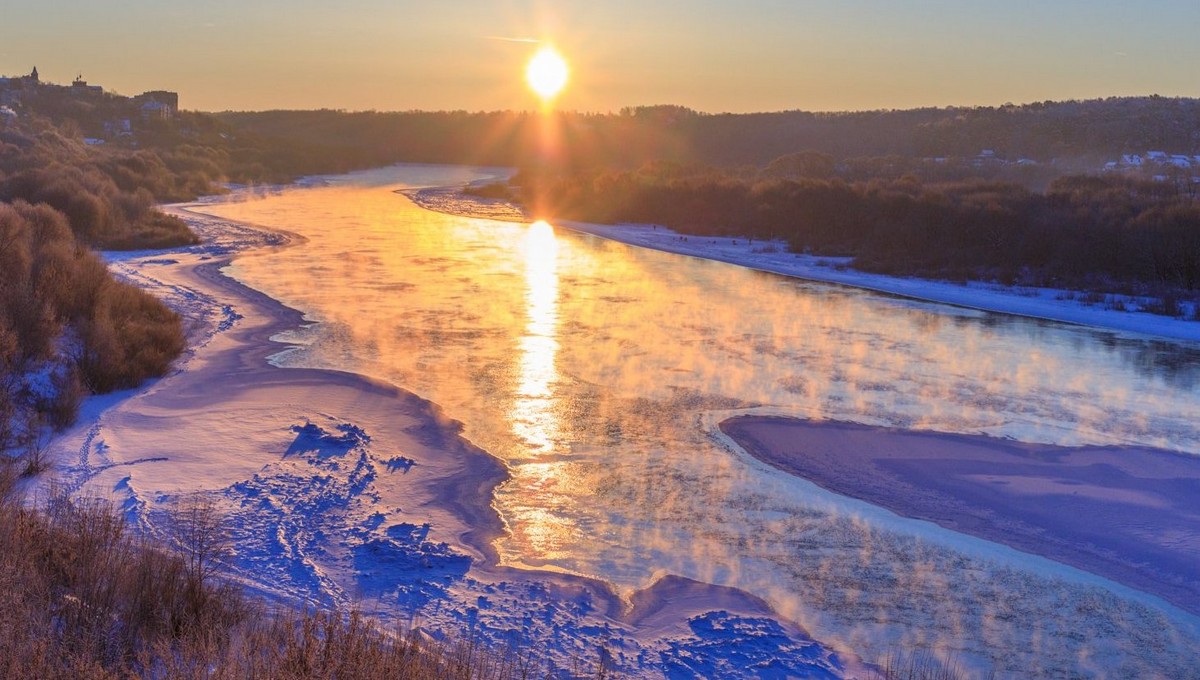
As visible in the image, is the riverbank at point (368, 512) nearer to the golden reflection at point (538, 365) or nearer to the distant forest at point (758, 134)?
the golden reflection at point (538, 365)

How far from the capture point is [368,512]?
7465 millimetres

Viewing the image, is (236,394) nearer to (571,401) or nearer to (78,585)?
(571,401)

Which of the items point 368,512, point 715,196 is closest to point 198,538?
point 368,512

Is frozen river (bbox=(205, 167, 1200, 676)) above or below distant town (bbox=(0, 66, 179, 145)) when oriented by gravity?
below

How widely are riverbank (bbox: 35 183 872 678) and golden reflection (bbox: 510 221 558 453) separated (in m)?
0.72

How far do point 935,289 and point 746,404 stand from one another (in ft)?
38.1

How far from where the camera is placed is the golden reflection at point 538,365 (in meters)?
9.66

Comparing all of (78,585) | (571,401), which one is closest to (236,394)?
(571,401)

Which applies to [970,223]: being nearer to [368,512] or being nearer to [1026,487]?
[1026,487]

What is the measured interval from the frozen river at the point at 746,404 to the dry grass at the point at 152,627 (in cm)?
210

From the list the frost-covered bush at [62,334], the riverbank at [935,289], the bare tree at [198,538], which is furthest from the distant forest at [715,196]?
the bare tree at [198,538]

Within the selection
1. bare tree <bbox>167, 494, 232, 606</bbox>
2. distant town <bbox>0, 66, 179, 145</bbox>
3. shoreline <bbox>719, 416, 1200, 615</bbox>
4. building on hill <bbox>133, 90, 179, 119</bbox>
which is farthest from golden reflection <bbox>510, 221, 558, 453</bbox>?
building on hill <bbox>133, 90, 179, 119</bbox>

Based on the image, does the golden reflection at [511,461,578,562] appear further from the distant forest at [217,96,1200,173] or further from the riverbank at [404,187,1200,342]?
the distant forest at [217,96,1200,173]

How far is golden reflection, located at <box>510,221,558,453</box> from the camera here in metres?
9.66
